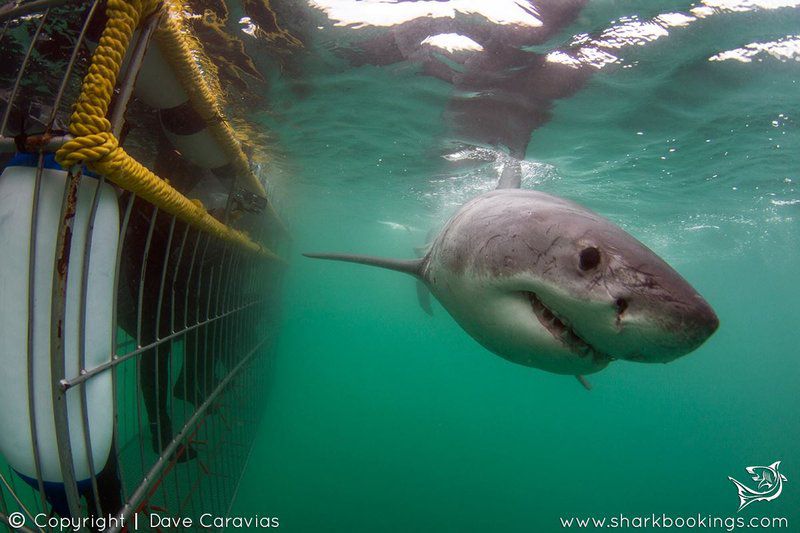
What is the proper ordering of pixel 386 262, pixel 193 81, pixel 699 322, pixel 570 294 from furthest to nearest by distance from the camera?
pixel 386 262
pixel 193 81
pixel 570 294
pixel 699 322

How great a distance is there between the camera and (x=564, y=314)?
1.47m

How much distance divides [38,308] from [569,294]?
1.99m

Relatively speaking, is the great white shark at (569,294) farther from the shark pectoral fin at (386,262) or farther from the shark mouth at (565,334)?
the shark pectoral fin at (386,262)

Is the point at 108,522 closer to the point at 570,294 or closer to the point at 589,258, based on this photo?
the point at 570,294

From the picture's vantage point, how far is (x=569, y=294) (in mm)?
1364

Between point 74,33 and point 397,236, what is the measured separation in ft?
105

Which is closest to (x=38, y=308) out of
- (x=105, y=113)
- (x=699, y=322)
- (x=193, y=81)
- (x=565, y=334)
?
(x=105, y=113)

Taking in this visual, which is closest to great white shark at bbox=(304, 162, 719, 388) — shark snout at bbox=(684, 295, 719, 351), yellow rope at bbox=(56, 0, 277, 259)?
shark snout at bbox=(684, 295, 719, 351)

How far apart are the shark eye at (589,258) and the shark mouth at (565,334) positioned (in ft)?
0.87

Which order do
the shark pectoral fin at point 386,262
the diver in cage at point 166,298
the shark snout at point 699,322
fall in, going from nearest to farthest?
1. the shark snout at point 699,322
2. the diver in cage at point 166,298
3. the shark pectoral fin at point 386,262

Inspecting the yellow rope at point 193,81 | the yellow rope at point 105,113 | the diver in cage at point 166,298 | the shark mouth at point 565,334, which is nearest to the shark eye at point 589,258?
the shark mouth at point 565,334

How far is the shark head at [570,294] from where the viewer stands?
1.23 m

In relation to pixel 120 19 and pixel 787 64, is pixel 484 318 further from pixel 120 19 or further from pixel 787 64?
pixel 787 64

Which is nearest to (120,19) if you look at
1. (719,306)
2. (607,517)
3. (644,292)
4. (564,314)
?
(564,314)
